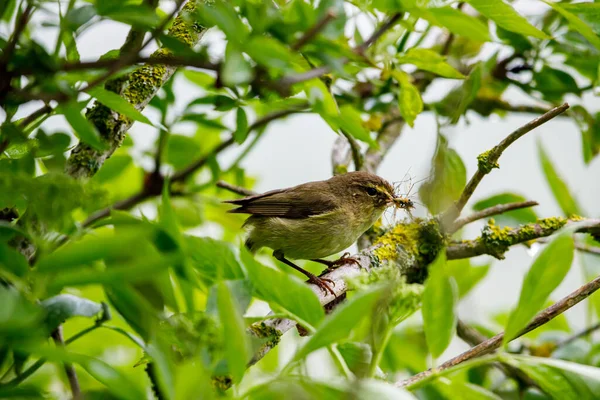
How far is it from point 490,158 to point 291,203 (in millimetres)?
1509

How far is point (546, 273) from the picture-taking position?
3.50ft

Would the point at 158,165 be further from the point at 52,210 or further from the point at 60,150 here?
the point at 52,210

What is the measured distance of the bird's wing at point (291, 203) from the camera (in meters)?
3.23

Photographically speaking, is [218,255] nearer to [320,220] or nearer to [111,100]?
[111,100]

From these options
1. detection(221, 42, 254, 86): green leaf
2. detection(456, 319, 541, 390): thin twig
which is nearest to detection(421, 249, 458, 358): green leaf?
detection(221, 42, 254, 86): green leaf

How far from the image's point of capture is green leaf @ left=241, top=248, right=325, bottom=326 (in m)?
1.06

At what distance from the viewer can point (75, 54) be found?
4.93 ft

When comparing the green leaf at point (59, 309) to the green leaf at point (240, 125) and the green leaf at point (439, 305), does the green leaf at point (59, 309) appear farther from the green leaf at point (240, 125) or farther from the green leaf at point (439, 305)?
the green leaf at point (240, 125)

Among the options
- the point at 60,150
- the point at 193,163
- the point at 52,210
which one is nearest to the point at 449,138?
the point at 193,163

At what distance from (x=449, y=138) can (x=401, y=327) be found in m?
1.00

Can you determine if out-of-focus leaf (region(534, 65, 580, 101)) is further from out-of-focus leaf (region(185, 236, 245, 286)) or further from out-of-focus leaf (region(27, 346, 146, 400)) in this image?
out-of-focus leaf (region(27, 346, 146, 400))

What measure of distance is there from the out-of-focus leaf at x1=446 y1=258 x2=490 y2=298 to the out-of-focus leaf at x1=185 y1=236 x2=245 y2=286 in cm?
179

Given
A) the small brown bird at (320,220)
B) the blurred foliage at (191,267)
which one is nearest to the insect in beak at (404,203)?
the small brown bird at (320,220)

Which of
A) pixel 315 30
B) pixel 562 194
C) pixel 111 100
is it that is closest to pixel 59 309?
pixel 111 100
